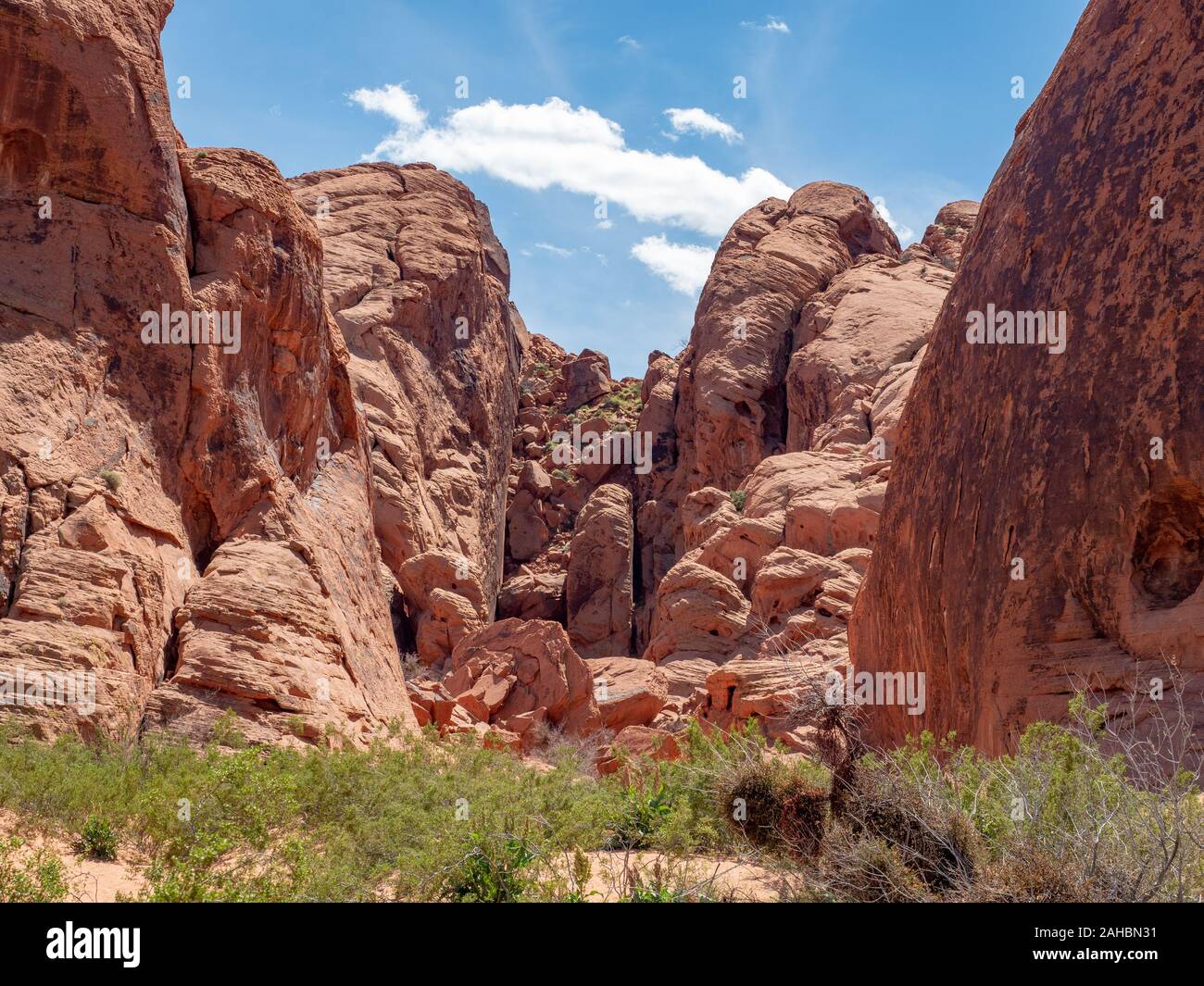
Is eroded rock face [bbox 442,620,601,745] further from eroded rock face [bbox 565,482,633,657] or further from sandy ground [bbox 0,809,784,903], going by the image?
sandy ground [bbox 0,809,784,903]

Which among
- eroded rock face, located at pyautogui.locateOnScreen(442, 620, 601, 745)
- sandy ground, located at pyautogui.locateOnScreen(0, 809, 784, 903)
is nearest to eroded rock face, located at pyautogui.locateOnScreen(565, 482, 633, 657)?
eroded rock face, located at pyautogui.locateOnScreen(442, 620, 601, 745)

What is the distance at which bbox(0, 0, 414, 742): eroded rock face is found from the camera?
12.1 metres

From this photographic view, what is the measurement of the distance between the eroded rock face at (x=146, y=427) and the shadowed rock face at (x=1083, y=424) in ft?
26.2

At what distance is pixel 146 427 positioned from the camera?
14086 mm

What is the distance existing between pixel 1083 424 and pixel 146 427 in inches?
445

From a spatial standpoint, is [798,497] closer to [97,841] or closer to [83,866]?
[97,841]

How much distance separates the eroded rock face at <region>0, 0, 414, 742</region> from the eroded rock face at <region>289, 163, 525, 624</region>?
15.3 meters

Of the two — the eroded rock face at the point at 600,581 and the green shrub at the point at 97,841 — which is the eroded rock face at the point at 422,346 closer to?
the eroded rock face at the point at 600,581

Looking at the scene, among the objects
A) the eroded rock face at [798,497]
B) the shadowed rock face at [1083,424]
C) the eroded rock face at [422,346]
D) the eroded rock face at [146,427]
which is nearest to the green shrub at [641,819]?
the shadowed rock face at [1083,424]

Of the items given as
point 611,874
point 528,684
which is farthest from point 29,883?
point 528,684

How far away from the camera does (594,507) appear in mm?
40781

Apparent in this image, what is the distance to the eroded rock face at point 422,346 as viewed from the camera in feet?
108

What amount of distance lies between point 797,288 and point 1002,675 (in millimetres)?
35405
